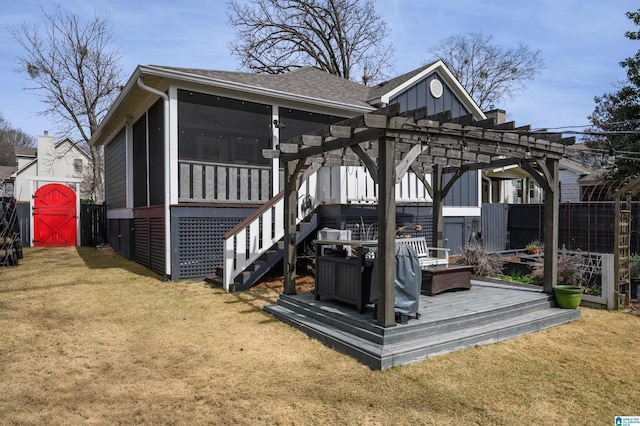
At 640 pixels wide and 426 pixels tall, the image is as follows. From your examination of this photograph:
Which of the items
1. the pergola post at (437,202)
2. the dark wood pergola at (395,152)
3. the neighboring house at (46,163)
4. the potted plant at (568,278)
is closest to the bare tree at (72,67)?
the neighboring house at (46,163)

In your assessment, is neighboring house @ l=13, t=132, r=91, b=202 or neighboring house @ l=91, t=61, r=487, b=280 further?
neighboring house @ l=13, t=132, r=91, b=202

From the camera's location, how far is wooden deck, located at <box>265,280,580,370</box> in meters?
4.22

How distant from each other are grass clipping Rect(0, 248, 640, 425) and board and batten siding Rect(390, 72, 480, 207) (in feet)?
20.3

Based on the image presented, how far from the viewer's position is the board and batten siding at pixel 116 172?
503 inches

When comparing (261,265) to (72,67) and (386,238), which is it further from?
(72,67)

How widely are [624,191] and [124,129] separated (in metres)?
12.4

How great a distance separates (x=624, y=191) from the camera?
6.32 meters

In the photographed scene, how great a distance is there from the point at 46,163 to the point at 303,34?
21.5 m

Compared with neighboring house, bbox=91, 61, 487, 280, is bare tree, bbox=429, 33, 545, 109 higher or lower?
higher

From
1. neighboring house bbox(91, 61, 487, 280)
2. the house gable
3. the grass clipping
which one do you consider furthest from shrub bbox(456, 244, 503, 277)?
the house gable

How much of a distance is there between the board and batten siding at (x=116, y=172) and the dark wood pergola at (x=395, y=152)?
8336 mm

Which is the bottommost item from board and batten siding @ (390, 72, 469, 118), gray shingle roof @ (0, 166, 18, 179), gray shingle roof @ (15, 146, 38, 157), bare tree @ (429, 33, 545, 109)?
gray shingle roof @ (0, 166, 18, 179)

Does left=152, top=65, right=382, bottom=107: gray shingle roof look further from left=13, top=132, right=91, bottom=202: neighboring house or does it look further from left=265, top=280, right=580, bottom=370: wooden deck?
left=13, top=132, right=91, bottom=202: neighboring house

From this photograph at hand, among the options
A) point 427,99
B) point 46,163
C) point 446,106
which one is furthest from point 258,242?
point 46,163
